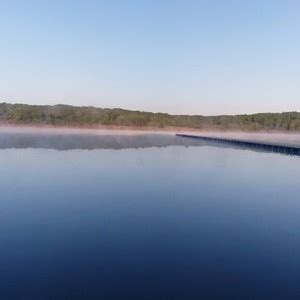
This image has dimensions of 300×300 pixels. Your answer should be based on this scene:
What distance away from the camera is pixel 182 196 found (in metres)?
13.9

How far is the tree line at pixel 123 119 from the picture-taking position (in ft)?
245

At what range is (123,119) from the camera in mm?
83312

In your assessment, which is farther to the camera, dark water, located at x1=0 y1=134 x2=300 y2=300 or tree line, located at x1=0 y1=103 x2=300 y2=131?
tree line, located at x1=0 y1=103 x2=300 y2=131

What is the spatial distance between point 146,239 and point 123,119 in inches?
2973

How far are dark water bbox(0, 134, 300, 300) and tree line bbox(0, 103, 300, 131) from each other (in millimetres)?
59977

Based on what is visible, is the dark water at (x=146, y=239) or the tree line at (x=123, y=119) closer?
the dark water at (x=146, y=239)

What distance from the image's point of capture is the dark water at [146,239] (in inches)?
245

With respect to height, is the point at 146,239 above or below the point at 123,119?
below

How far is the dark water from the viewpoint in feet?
20.4

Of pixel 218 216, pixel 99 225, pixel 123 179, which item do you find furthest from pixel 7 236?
pixel 123 179

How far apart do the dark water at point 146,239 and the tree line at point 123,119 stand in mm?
59977

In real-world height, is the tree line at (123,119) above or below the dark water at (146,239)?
above

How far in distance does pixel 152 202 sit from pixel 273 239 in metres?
4.64

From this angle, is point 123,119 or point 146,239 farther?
point 123,119
